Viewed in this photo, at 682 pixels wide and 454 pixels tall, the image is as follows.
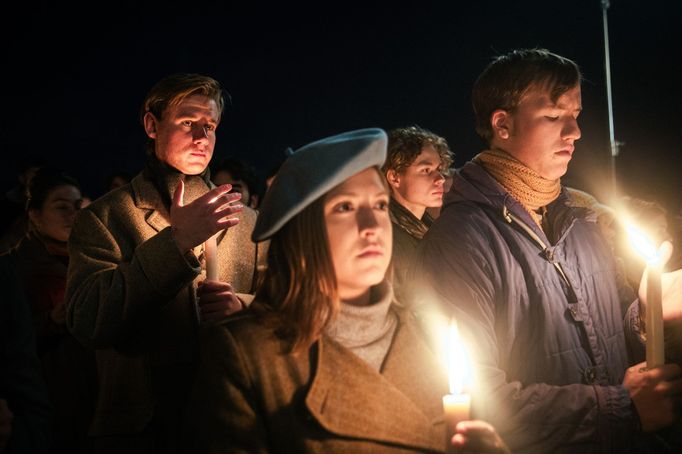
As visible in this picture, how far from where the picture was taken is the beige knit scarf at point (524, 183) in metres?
2.83

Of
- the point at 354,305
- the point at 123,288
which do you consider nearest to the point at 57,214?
the point at 123,288

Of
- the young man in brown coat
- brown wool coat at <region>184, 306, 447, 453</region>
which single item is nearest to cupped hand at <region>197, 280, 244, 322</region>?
the young man in brown coat

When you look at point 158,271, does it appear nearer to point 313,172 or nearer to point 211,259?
point 211,259

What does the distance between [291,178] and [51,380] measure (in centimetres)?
292

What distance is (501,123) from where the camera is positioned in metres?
3.00

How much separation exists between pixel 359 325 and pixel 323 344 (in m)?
0.15

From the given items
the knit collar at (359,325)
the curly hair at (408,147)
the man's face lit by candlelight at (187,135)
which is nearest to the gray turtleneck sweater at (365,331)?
the knit collar at (359,325)

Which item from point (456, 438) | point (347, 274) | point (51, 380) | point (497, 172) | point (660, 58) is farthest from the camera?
point (660, 58)

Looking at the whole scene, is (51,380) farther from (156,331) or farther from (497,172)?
(497,172)

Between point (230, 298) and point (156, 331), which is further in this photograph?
point (156, 331)

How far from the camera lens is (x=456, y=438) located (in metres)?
1.45

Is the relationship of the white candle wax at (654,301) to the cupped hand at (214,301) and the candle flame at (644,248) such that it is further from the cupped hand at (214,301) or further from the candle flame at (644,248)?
the cupped hand at (214,301)

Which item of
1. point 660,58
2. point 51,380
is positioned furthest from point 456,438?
point 660,58

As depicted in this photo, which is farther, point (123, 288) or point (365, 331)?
point (123, 288)
